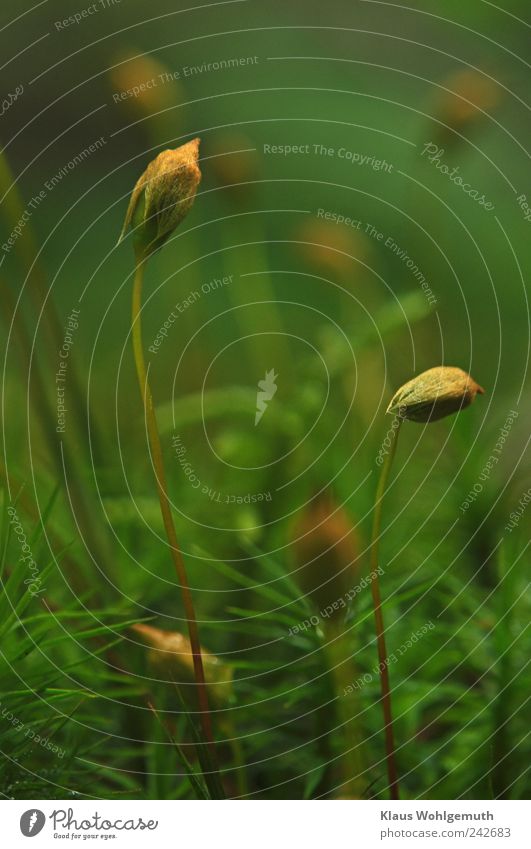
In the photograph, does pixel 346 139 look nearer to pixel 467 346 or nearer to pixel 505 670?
pixel 467 346

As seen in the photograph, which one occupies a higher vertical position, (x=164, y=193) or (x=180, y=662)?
(x=164, y=193)

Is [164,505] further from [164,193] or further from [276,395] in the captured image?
[276,395]

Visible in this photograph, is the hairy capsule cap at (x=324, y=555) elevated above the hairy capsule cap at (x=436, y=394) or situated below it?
below

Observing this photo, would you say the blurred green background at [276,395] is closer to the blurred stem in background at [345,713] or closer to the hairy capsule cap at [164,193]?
the blurred stem in background at [345,713]

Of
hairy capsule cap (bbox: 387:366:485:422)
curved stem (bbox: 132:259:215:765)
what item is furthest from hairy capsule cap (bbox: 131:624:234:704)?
hairy capsule cap (bbox: 387:366:485:422)

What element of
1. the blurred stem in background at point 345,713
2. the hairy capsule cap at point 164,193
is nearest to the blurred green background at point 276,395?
the blurred stem in background at point 345,713

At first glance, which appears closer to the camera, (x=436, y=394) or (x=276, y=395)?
(x=436, y=394)

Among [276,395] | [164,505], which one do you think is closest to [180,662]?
[164,505]
